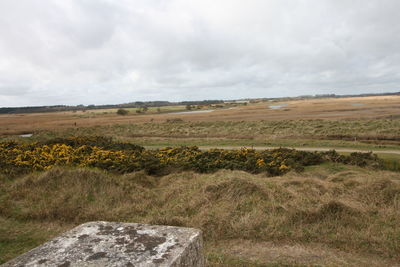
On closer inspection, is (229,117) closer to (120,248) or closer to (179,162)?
(179,162)

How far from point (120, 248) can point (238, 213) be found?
4222 millimetres

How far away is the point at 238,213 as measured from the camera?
667 centimetres

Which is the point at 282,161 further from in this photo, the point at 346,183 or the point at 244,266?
the point at 244,266

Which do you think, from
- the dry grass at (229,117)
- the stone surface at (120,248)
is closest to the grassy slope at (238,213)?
the stone surface at (120,248)

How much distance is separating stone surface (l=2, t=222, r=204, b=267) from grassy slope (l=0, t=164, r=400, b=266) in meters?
1.85

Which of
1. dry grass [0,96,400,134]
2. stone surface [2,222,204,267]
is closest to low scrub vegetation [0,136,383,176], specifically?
stone surface [2,222,204,267]

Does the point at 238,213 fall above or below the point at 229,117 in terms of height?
below

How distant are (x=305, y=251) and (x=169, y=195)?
4.50 m

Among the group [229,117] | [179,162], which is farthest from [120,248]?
[229,117]

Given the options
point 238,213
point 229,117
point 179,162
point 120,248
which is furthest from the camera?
point 229,117

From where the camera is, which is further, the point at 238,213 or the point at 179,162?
the point at 179,162

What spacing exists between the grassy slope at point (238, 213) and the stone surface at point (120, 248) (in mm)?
1852

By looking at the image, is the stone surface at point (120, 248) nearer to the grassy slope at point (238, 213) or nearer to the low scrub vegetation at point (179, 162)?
the grassy slope at point (238, 213)

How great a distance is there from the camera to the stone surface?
279 cm
